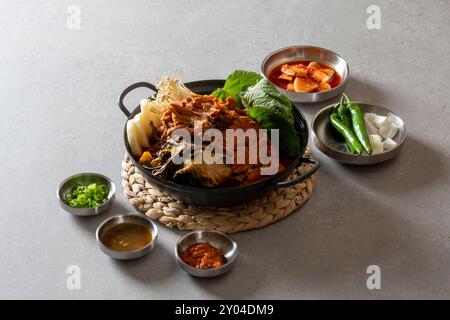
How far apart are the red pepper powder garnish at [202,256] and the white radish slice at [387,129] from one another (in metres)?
1.07

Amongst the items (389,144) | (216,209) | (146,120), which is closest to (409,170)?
(389,144)

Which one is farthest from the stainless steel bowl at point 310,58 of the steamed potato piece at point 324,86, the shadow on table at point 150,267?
the shadow on table at point 150,267

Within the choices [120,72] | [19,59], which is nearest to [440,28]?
[120,72]

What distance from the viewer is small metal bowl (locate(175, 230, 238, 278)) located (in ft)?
9.11

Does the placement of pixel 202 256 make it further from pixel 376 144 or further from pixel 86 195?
pixel 376 144

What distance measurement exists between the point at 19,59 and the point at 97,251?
1.65 metres

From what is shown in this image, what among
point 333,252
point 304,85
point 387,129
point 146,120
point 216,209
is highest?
point 146,120

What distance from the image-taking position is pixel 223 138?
9.59ft

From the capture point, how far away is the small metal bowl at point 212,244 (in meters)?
2.78

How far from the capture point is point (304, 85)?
3.77 m

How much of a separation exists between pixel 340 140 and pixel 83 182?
123 centimetres

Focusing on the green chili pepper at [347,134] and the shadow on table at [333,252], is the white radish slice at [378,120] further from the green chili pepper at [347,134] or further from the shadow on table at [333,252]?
the shadow on table at [333,252]

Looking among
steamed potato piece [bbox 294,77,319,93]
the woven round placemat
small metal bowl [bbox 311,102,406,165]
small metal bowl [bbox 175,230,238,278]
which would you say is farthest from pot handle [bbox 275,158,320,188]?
steamed potato piece [bbox 294,77,319,93]

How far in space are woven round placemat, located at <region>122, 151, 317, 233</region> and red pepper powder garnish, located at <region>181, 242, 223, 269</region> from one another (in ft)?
0.40
